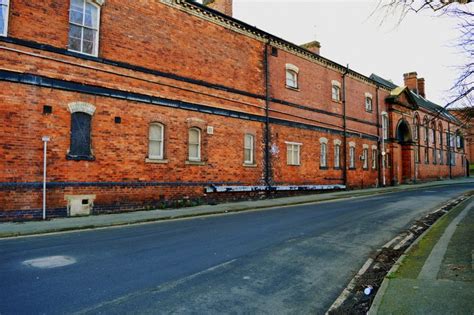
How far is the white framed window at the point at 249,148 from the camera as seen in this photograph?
18.2 m

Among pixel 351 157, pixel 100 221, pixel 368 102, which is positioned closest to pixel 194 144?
pixel 100 221

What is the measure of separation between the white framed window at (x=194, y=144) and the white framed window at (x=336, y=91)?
13.4m

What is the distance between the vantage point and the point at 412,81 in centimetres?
4741

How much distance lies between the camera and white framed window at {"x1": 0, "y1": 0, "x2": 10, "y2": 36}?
421 inches

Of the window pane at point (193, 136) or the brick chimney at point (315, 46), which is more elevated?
the brick chimney at point (315, 46)

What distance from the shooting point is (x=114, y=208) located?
12695 millimetres

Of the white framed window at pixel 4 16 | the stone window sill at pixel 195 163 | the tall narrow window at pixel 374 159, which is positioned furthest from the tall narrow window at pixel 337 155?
the white framed window at pixel 4 16

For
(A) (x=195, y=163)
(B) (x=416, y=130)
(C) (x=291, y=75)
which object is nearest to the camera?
(A) (x=195, y=163)

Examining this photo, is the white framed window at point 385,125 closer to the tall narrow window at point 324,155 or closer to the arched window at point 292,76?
the tall narrow window at point 324,155

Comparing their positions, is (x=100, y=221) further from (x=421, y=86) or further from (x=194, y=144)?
(x=421, y=86)

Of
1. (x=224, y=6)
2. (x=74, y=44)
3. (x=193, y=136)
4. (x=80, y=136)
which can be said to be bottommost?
(x=80, y=136)

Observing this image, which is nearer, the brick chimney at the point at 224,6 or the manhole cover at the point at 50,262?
the manhole cover at the point at 50,262

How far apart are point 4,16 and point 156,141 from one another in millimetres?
6699

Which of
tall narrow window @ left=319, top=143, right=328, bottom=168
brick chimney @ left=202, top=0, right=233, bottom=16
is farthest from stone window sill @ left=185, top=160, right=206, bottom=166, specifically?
tall narrow window @ left=319, top=143, right=328, bottom=168
